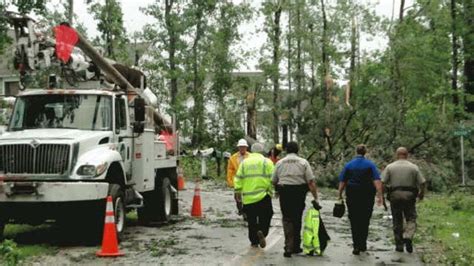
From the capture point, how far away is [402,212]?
12.4 metres

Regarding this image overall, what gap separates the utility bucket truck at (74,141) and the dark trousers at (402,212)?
4.83 meters

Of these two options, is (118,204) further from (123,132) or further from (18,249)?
(18,249)

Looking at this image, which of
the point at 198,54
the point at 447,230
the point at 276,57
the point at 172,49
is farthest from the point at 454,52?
the point at 447,230

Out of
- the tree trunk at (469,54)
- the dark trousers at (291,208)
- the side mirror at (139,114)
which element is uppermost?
the tree trunk at (469,54)

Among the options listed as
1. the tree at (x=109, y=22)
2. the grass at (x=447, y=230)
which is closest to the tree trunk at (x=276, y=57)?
the tree at (x=109, y=22)

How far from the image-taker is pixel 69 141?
1245 cm

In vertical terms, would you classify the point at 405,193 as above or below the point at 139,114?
below

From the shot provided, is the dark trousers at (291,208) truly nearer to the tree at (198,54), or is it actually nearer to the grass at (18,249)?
Result: the grass at (18,249)

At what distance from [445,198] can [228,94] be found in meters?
20.4

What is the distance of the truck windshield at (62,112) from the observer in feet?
44.6

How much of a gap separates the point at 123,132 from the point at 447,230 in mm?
7261

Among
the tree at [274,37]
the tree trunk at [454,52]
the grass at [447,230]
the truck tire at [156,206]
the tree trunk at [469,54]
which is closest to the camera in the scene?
the grass at [447,230]

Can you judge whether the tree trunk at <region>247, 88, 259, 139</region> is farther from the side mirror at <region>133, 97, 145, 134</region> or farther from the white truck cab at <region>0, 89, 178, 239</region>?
the side mirror at <region>133, 97, 145, 134</region>

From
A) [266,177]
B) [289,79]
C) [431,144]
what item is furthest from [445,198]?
[289,79]
